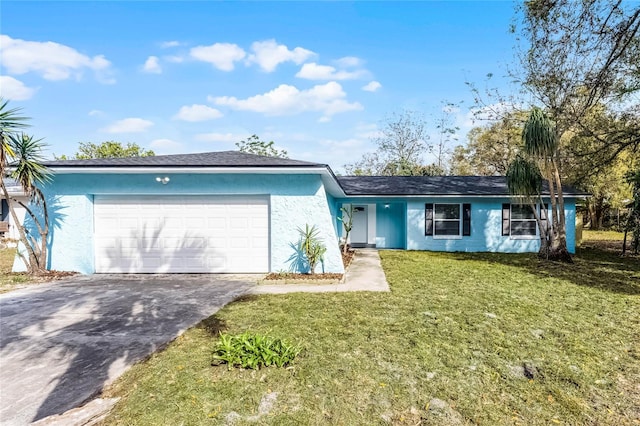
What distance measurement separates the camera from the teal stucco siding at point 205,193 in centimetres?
880

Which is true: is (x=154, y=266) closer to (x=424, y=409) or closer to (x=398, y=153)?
(x=424, y=409)

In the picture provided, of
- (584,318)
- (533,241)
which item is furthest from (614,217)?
(584,318)

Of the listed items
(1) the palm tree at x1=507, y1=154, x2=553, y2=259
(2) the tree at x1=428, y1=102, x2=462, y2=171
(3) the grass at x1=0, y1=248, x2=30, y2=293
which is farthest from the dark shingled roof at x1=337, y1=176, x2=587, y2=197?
(2) the tree at x1=428, y1=102, x2=462, y2=171

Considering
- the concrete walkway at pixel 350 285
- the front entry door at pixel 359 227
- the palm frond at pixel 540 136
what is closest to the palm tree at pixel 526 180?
the palm frond at pixel 540 136

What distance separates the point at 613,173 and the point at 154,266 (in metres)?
26.9

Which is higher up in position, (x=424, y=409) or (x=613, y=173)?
(x=613, y=173)

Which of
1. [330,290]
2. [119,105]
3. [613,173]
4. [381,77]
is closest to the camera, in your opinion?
[330,290]

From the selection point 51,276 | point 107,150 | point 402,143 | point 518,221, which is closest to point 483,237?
point 518,221

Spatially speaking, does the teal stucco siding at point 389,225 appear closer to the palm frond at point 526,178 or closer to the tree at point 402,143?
the palm frond at point 526,178

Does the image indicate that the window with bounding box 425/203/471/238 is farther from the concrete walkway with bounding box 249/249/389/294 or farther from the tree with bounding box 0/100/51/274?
the tree with bounding box 0/100/51/274

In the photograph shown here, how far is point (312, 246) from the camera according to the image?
28.3 feet

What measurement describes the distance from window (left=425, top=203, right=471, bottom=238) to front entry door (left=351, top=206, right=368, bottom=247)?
9.35ft

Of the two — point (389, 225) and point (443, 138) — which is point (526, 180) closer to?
point (389, 225)

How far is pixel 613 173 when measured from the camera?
2189 centimetres
